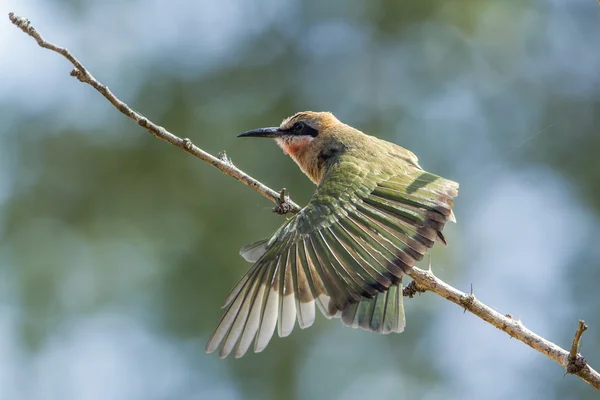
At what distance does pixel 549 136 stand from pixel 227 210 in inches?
153

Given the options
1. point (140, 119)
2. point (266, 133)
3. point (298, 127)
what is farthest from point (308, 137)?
point (140, 119)

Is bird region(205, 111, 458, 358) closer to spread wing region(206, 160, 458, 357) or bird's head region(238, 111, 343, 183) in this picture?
spread wing region(206, 160, 458, 357)

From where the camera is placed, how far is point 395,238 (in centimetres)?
375

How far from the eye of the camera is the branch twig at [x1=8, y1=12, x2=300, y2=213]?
3500mm

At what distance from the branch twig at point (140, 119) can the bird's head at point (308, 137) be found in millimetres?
906

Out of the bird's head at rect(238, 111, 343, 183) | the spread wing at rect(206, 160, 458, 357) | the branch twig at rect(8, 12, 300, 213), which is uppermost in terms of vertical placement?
the bird's head at rect(238, 111, 343, 183)

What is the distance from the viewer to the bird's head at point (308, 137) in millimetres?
4965

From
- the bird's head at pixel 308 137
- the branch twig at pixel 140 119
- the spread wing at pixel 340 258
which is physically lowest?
the spread wing at pixel 340 258

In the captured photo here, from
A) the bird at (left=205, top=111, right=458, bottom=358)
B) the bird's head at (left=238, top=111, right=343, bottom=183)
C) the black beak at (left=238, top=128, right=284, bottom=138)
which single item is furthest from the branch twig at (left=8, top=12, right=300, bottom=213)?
the black beak at (left=238, top=128, right=284, bottom=138)

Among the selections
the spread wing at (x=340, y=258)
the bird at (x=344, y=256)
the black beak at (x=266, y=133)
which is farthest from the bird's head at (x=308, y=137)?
the spread wing at (x=340, y=258)

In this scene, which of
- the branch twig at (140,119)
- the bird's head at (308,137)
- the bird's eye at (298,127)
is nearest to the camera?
the branch twig at (140,119)

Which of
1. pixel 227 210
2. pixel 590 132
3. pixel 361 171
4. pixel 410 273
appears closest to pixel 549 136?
pixel 590 132

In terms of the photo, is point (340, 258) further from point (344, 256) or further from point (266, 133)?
point (266, 133)

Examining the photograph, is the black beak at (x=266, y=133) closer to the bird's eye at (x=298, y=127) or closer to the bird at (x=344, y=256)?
the bird's eye at (x=298, y=127)
